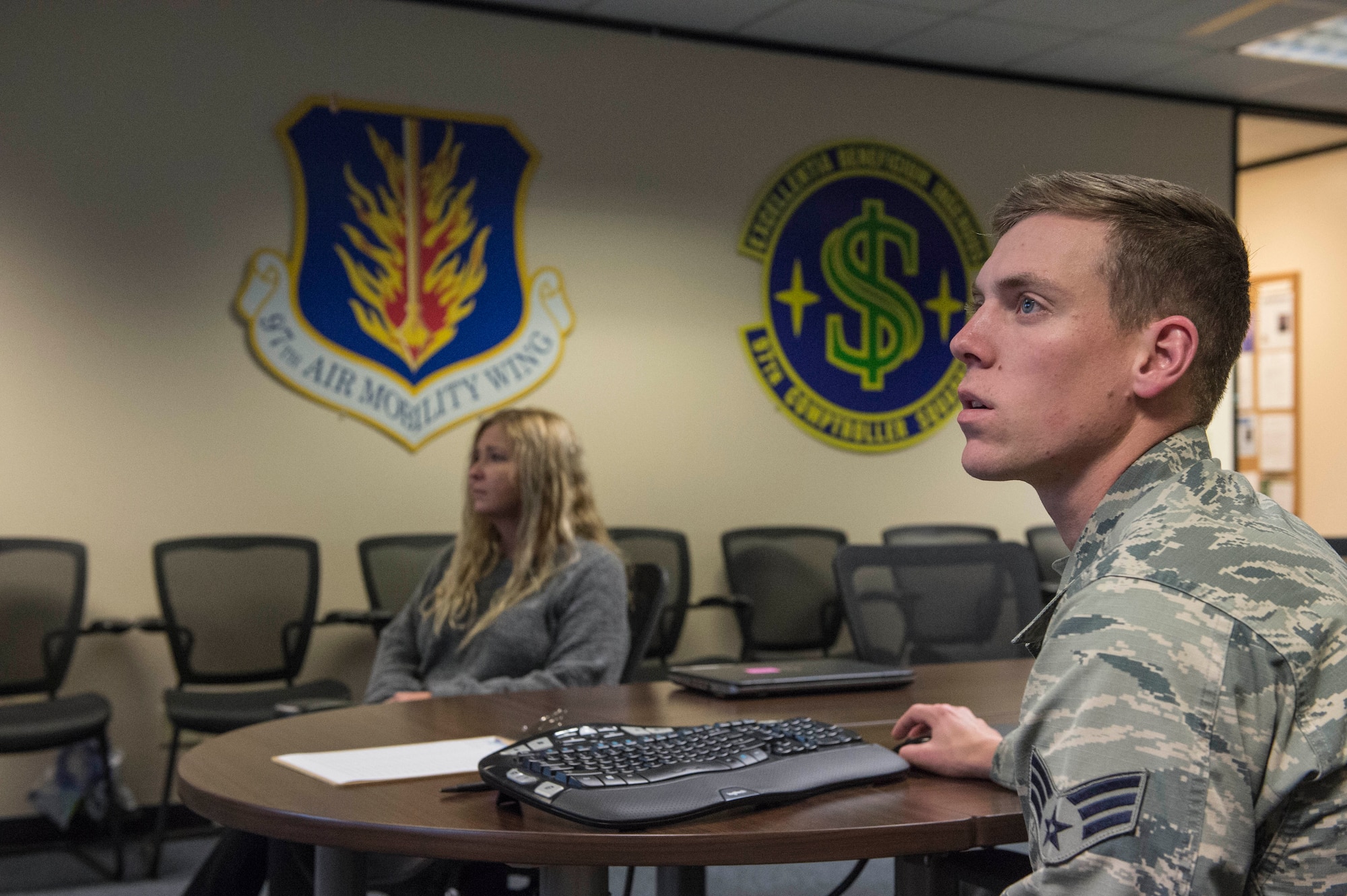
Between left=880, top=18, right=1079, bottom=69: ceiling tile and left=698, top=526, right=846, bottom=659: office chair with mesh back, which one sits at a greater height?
left=880, top=18, right=1079, bottom=69: ceiling tile

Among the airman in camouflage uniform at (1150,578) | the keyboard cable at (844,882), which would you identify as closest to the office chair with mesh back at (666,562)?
the keyboard cable at (844,882)

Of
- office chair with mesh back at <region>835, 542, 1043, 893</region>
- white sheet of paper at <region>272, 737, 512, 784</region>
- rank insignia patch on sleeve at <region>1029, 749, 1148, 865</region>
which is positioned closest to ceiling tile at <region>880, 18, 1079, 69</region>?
office chair with mesh back at <region>835, 542, 1043, 893</region>

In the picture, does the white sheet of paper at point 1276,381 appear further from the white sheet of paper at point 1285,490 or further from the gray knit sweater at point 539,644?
the gray knit sweater at point 539,644

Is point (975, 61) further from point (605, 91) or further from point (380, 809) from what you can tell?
point (380, 809)

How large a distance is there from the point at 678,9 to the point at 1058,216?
13.8ft

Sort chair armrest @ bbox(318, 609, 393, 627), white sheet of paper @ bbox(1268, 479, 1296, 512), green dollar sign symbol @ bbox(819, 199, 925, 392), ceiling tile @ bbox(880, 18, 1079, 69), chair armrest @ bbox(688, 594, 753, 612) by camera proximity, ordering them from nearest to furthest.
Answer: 1. chair armrest @ bbox(318, 609, 393, 627)
2. chair armrest @ bbox(688, 594, 753, 612)
3. ceiling tile @ bbox(880, 18, 1079, 69)
4. green dollar sign symbol @ bbox(819, 199, 925, 392)
5. white sheet of paper @ bbox(1268, 479, 1296, 512)

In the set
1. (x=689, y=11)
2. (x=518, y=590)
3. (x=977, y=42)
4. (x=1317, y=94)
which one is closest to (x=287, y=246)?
(x=689, y=11)

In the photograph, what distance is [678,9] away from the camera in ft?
16.2

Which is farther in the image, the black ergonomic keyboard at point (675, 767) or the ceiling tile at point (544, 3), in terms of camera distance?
the ceiling tile at point (544, 3)

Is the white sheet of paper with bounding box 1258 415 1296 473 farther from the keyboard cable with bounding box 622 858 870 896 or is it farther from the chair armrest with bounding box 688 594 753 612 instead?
the keyboard cable with bounding box 622 858 870 896

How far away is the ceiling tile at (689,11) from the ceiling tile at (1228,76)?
2.11 metres

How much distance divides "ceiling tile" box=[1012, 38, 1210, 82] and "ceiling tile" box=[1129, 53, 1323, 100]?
0.11m

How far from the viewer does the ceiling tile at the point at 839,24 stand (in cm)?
497

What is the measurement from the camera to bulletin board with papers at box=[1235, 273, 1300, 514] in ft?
24.0
